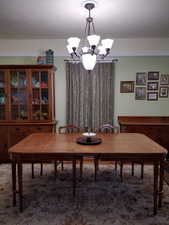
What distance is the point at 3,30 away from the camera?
293 centimetres

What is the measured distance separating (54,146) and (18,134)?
5.13ft

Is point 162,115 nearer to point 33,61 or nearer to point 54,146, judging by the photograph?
point 54,146

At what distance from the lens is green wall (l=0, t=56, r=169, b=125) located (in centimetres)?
346

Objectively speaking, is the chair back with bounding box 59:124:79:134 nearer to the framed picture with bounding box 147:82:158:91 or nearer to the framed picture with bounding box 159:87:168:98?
the framed picture with bounding box 147:82:158:91

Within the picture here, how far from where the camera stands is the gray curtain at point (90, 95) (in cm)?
346

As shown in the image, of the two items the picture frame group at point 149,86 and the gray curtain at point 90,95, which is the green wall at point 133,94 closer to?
the picture frame group at point 149,86

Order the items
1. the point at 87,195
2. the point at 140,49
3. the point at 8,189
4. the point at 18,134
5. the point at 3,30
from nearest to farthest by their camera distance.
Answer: the point at 87,195, the point at 8,189, the point at 3,30, the point at 18,134, the point at 140,49

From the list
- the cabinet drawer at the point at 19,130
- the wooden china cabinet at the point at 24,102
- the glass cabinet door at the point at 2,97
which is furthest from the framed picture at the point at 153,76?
the glass cabinet door at the point at 2,97

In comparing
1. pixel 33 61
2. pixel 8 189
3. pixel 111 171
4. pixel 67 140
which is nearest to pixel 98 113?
pixel 111 171

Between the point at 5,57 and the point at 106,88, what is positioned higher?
the point at 5,57

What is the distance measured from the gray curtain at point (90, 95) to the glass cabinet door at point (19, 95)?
2.83 ft

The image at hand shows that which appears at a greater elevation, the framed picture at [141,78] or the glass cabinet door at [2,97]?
the framed picture at [141,78]

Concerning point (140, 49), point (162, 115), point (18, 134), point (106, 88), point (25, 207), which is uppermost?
point (140, 49)

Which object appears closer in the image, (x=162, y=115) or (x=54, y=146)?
(x=54, y=146)
